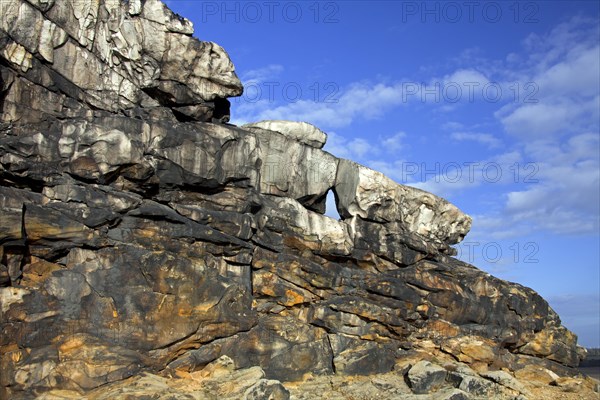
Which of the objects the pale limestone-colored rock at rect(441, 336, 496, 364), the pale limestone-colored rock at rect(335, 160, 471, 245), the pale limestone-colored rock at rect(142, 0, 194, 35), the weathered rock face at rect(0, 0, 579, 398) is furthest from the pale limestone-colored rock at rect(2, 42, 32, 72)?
the pale limestone-colored rock at rect(441, 336, 496, 364)

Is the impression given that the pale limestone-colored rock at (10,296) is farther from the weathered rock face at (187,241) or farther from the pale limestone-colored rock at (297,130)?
the pale limestone-colored rock at (297,130)

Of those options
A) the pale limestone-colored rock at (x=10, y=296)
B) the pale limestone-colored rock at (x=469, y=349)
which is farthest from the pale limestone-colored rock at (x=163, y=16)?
the pale limestone-colored rock at (x=469, y=349)

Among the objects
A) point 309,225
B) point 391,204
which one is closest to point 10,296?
point 309,225

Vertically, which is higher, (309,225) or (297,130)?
(297,130)

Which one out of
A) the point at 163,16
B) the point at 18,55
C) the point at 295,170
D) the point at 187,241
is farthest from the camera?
the point at 295,170

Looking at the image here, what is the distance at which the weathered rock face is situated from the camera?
26.0 meters

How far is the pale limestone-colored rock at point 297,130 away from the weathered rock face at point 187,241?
97 mm

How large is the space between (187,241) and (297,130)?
36.8 feet

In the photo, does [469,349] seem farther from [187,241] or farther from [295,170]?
[187,241]

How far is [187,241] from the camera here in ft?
97.2

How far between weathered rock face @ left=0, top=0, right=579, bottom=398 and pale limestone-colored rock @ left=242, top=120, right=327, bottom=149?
0.10m

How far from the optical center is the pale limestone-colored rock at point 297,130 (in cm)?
3662

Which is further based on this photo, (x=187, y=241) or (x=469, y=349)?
(x=469, y=349)

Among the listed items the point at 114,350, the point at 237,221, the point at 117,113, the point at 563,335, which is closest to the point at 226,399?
the point at 114,350
